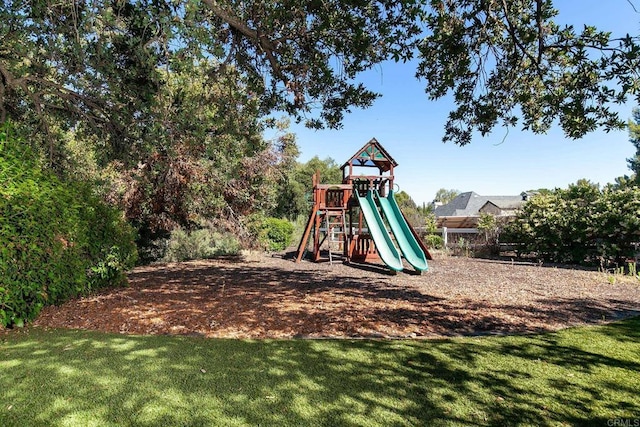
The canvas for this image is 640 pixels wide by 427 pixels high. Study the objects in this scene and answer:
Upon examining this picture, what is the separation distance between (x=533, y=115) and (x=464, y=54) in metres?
1.78

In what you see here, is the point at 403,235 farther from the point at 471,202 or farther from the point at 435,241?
the point at 471,202

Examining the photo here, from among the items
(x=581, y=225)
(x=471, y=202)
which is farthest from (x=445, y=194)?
(x=581, y=225)

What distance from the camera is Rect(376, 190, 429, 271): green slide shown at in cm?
1027

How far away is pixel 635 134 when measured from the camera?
36.1 meters

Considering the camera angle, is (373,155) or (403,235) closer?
(403,235)

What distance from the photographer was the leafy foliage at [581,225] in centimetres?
1026

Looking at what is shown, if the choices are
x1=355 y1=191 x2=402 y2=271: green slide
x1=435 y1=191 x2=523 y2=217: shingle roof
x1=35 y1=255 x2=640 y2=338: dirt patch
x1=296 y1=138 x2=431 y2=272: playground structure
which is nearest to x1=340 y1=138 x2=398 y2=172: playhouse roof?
x1=296 y1=138 x2=431 y2=272: playground structure

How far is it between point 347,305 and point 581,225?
9408mm

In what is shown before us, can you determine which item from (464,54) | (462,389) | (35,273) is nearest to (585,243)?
(464,54)

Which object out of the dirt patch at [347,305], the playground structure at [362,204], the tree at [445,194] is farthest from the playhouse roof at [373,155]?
the tree at [445,194]

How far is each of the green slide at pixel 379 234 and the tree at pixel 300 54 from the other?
4.09m

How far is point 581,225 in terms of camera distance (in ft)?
36.7

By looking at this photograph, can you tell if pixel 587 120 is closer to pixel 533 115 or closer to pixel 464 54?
pixel 533 115

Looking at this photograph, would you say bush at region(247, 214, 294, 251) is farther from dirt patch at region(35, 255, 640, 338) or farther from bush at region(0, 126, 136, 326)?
bush at region(0, 126, 136, 326)
